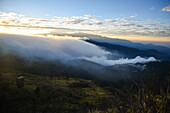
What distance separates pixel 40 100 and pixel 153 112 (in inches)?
2731

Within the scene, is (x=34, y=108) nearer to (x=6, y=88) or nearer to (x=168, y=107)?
(x=6, y=88)

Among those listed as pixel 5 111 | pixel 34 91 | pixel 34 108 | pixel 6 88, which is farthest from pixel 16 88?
pixel 5 111

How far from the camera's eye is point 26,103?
186ft

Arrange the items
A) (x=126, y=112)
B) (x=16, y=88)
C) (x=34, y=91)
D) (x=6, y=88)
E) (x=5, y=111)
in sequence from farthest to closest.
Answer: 1. (x=34, y=91)
2. (x=16, y=88)
3. (x=6, y=88)
4. (x=5, y=111)
5. (x=126, y=112)

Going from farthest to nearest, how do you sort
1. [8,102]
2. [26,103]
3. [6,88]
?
[6,88] < [26,103] < [8,102]

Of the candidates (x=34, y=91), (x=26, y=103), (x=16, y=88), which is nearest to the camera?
(x=26, y=103)

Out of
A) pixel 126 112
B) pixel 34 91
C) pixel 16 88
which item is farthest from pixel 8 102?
pixel 126 112

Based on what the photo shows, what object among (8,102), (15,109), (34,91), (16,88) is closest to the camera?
(15,109)

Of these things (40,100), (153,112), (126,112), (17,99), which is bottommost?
(40,100)

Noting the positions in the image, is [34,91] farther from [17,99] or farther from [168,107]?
[168,107]

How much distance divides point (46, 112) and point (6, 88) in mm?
28835

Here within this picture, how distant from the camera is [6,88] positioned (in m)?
62.3

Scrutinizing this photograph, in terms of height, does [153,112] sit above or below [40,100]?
above

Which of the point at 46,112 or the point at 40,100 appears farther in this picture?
the point at 40,100
